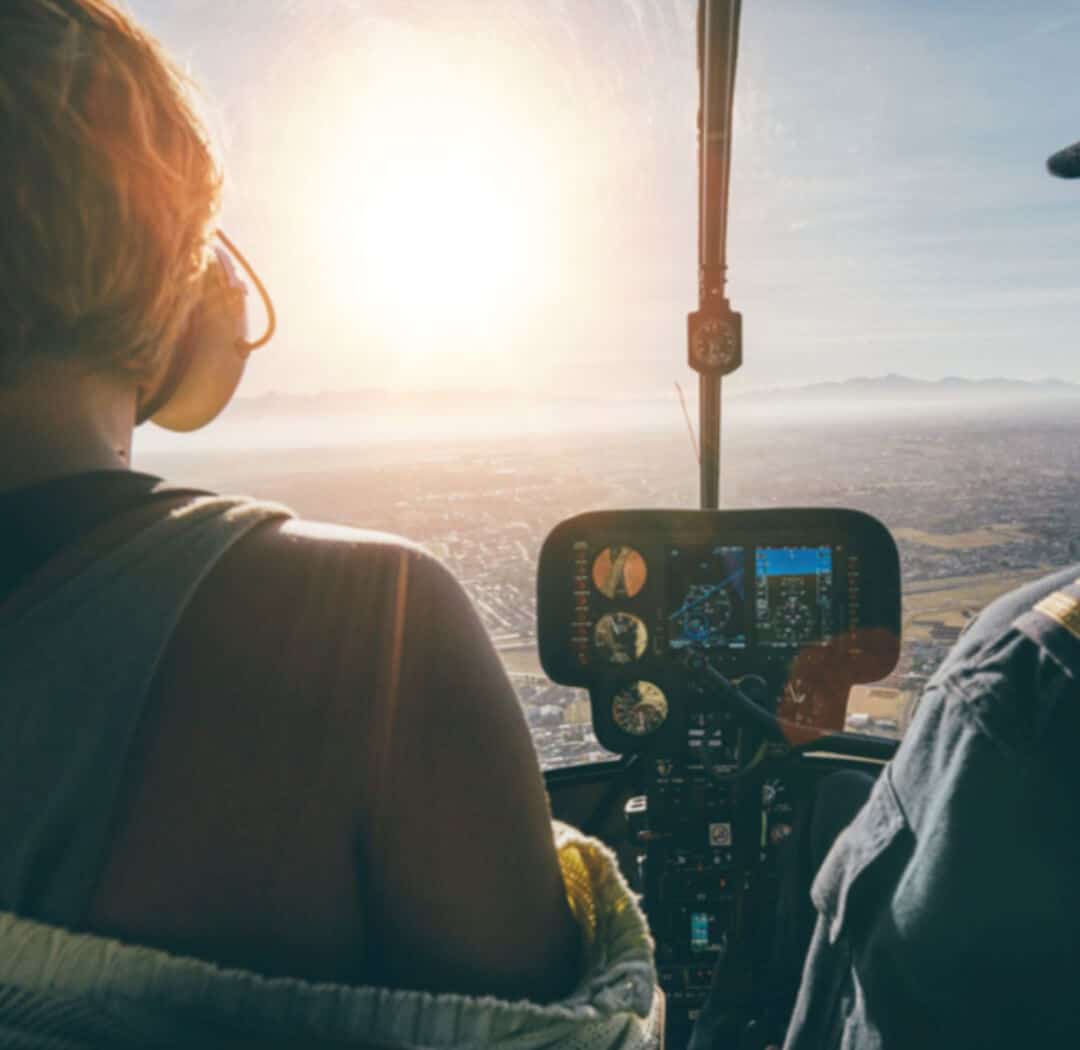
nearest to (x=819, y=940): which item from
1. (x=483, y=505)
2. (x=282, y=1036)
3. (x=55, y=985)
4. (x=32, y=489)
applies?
(x=282, y=1036)

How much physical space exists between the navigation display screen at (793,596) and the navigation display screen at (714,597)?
45 mm

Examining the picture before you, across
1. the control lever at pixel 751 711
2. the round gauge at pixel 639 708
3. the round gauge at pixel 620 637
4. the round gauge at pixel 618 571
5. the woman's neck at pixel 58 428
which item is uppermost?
the woman's neck at pixel 58 428

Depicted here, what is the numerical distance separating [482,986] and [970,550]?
84.1 inches

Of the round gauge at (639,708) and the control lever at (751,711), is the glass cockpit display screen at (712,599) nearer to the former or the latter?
the round gauge at (639,708)

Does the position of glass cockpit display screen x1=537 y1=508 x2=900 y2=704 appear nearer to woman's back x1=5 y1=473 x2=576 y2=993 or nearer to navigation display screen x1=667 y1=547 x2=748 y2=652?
navigation display screen x1=667 y1=547 x2=748 y2=652

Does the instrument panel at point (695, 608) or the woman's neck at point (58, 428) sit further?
the instrument panel at point (695, 608)

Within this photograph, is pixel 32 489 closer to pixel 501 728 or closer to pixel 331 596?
pixel 331 596

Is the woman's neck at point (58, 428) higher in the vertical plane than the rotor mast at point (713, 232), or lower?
lower

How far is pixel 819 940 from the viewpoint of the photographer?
3.24ft

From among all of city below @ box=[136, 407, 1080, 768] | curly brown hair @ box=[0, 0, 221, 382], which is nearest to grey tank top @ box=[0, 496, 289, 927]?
curly brown hair @ box=[0, 0, 221, 382]

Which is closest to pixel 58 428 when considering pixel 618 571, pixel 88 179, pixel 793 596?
pixel 88 179

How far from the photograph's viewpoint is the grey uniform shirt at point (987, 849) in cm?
71

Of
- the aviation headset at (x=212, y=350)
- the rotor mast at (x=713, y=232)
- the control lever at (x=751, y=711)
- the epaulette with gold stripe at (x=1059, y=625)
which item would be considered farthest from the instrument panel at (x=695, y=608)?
the epaulette with gold stripe at (x=1059, y=625)

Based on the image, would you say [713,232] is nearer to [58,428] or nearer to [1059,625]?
[1059,625]
